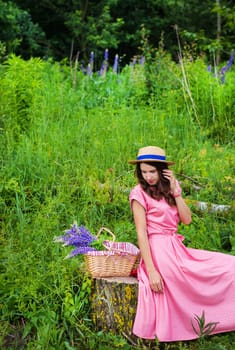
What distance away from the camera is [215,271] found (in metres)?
3.97

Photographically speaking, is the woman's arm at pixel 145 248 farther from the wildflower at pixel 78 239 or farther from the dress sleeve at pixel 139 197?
the wildflower at pixel 78 239

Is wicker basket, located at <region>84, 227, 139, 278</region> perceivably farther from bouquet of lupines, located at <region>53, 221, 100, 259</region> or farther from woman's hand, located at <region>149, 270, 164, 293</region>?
woman's hand, located at <region>149, 270, 164, 293</region>

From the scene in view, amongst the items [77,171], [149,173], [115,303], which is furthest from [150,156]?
[77,171]

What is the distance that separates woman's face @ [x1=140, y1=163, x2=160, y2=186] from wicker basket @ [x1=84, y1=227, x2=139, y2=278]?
0.43 meters

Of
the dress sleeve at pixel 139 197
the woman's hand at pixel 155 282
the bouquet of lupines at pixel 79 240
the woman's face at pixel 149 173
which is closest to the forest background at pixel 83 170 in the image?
the bouquet of lupines at pixel 79 240

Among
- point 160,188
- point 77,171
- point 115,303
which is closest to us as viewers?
point 115,303

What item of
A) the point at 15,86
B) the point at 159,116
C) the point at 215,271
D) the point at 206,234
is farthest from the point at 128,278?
the point at 159,116

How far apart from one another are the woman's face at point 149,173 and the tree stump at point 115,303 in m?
0.65

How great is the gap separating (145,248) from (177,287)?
0.31m

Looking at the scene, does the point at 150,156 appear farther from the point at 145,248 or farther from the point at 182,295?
the point at 182,295

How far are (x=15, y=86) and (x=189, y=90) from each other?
235 centimetres

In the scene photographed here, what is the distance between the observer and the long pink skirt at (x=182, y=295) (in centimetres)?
385

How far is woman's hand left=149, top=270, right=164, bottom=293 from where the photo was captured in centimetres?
384

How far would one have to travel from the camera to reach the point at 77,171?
554 centimetres
